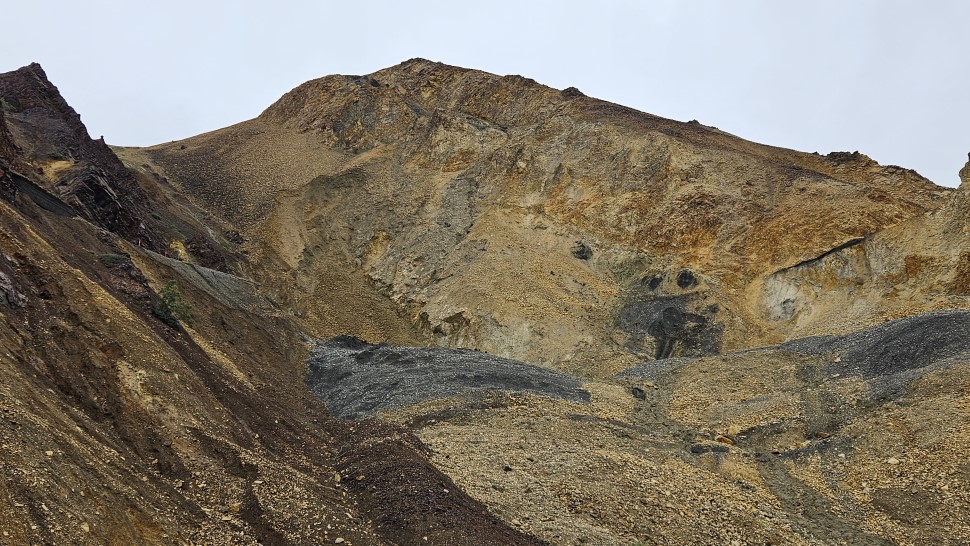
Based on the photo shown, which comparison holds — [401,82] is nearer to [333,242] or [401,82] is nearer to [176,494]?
[333,242]

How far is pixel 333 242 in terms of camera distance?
3588cm

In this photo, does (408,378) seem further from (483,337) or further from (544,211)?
(544,211)

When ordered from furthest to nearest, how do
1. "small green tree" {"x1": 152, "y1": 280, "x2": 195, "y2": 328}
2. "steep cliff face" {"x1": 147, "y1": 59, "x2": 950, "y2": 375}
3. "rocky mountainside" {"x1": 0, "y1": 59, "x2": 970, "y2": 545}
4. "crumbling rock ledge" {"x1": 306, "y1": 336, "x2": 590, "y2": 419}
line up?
"steep cliff face" {"x1": 147, "y1": 59, "x2": 950, "y2": 375}
"crumbling rock ledge" {"x1": 306, "y1": 336, "x2": 590, "y2": 419}
"small green tree" {"x1": 152, "y1": 280, "x2": 195, "y2": 328}
"rocky mountainside" {"x1": 0, "y1": 59, "x2": 970, "y2": 545}

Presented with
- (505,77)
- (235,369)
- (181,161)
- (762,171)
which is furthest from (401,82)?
(235,369)

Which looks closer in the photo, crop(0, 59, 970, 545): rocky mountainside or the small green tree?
crop(0, 59, 970, 545): rocky mountainside

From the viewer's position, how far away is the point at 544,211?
34.5m

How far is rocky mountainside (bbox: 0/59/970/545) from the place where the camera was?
9914mm

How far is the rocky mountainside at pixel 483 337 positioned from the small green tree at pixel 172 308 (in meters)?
0.15

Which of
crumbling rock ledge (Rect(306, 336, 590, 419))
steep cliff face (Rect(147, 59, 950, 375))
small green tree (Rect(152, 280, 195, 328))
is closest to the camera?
small green tree (Rect(152, 280, 195, 328))

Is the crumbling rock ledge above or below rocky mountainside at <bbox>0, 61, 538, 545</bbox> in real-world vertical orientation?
above

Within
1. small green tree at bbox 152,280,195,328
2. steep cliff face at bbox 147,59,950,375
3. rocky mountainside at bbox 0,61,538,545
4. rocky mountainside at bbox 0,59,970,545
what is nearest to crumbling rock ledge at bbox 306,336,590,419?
rocky mountainside at bbox 0,59,970,545

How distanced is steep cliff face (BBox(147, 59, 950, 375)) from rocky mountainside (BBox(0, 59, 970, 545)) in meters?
0.17

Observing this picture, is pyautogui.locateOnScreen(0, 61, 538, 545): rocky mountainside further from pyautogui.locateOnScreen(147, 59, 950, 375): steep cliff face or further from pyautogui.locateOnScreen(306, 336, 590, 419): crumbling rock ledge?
pyautogui.locateOnScreen(147, 59, 950, 375): steep cliff face

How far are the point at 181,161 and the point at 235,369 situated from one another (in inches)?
1194
